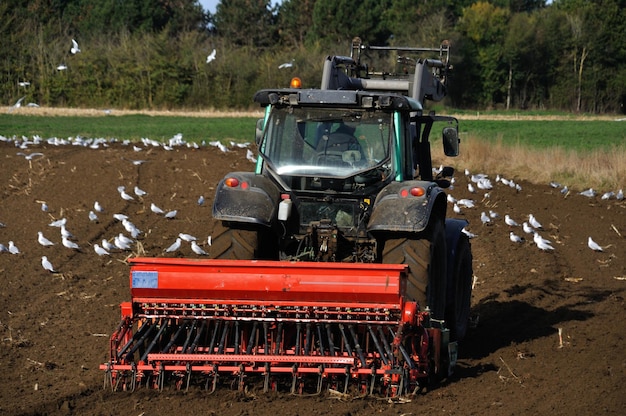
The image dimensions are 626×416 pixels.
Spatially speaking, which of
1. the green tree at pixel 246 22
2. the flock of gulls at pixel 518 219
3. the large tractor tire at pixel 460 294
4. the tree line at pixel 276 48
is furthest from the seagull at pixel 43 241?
the green tree at pixel 246 22

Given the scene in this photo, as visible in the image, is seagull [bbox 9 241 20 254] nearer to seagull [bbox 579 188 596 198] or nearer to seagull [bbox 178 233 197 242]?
seagull [bbox 178 233 197 242]

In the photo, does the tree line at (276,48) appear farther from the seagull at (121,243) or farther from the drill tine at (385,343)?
the drill tine at (385,343)

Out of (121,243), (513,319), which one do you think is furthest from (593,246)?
(121,243)

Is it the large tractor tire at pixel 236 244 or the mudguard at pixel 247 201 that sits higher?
the mudguard at pixel 247 201

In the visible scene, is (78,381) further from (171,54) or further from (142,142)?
(171,54)

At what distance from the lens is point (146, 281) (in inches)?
282

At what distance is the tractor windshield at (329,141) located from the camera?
7883mm

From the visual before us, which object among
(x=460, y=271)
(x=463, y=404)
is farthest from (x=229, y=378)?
(x=460, y=271)

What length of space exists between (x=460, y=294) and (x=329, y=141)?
7.40ft

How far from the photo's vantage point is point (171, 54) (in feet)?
187

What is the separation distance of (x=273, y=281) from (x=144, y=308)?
1024mm

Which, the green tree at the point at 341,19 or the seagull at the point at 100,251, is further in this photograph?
the green tree at the point at 341,19

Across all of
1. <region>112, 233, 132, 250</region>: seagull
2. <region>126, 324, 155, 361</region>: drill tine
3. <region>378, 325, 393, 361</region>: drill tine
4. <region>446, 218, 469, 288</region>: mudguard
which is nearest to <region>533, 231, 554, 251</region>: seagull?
<region>446, 218, 469, 288</region>: mudguard

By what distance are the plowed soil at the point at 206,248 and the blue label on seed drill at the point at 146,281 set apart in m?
0.76
